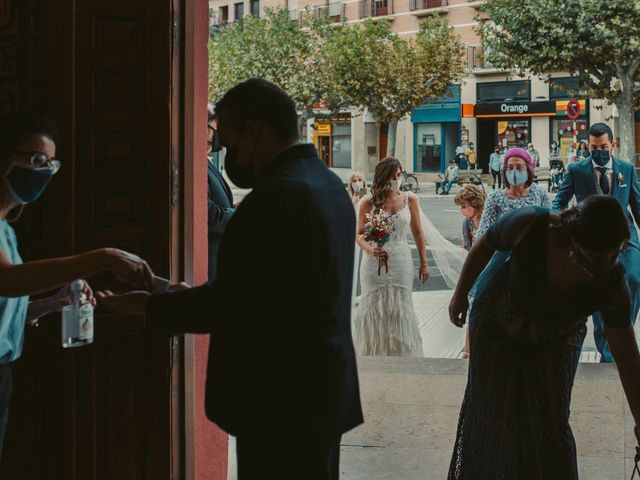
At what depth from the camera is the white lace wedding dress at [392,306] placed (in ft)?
27.8

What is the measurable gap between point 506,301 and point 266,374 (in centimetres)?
138

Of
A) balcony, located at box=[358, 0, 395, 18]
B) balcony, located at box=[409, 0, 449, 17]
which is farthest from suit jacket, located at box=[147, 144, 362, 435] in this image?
balcony, located at box=[358, 0, 395, 18]

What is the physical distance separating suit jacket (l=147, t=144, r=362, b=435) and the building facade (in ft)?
132

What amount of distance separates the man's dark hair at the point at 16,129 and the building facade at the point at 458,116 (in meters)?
40.0

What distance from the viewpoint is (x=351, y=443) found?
6.08 m

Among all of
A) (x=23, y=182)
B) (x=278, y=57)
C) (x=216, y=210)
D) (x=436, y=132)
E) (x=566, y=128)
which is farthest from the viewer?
(x=436, y=132)

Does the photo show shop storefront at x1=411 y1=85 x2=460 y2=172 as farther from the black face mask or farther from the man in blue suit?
the black face mask

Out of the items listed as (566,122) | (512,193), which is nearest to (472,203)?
(512,193)

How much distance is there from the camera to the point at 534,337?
381cm

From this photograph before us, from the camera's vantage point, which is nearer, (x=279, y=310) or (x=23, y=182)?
(x=279, y=310)

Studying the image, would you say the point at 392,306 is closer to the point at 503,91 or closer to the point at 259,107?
the point at 259,107

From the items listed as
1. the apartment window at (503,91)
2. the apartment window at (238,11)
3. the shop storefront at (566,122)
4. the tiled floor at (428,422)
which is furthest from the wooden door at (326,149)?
the tiled floor at (428,422)

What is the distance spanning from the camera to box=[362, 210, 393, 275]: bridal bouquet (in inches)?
334

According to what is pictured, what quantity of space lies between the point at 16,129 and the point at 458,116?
45.3 m
